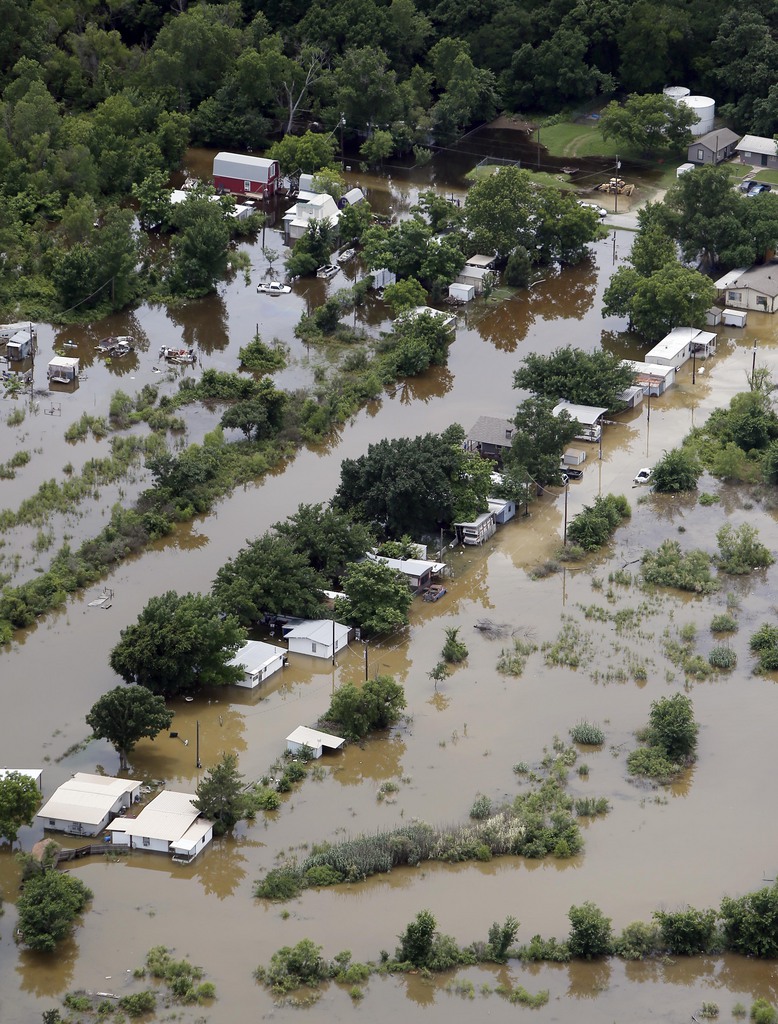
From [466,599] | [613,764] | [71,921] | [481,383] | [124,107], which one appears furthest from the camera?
[124,107]

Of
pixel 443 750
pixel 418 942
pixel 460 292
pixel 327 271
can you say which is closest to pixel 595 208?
pixel 460 292

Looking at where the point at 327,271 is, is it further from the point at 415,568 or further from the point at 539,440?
the point at 415,568

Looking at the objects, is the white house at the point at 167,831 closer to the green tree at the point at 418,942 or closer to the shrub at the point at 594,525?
the green tree at the point at 418,942

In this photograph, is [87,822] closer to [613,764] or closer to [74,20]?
[613,764]

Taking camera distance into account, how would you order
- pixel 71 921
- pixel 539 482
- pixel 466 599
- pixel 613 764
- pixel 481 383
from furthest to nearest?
pixel 481 383 → pixel 539 482 → pixel 466 599 → pixel 613 764 → pixel 71 921

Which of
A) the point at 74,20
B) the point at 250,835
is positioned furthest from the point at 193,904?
the point at 74,20

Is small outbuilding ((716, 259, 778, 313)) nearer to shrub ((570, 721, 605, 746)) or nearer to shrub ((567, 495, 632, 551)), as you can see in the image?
shrub ((567, 495, 632, 551))

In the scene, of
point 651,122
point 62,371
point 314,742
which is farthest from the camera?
point 651,122
